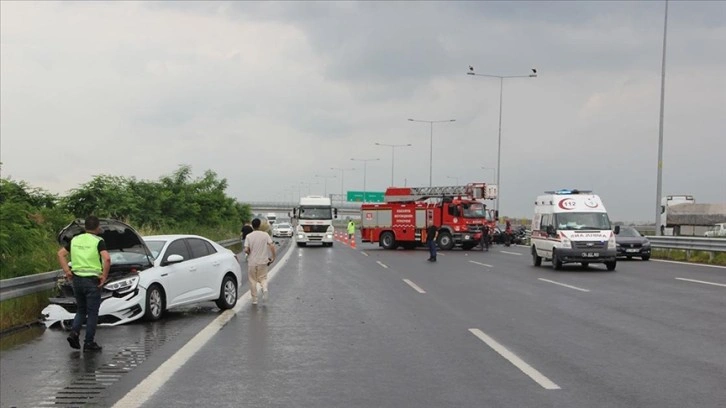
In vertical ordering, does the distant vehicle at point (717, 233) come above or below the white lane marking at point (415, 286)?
above

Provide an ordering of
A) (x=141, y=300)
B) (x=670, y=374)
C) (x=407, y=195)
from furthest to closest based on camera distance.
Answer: (x=407, y=195), (x=141, y=300), (x=670, y=374)

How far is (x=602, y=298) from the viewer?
15406 millimetres

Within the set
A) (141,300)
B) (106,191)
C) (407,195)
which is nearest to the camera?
(141,300)

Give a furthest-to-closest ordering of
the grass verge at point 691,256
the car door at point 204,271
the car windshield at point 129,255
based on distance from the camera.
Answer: the grass verge at point 691,256
the car door at point 204,271
the car windshield at point 129,255

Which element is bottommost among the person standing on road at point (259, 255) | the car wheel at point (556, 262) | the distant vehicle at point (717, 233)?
the car wheel at point (556, 262)

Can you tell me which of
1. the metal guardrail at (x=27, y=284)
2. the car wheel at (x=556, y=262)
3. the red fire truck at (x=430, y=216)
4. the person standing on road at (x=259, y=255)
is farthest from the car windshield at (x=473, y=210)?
the metal guardrail at (x=27, y=284)

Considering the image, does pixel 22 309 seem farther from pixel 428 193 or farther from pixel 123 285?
pixel 428 193

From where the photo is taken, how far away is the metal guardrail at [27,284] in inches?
430

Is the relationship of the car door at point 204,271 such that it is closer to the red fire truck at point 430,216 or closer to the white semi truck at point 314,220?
the red fire truck at point 430,216

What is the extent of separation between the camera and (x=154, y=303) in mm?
11805

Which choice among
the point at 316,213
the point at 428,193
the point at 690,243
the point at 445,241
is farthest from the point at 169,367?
the point at 428,193

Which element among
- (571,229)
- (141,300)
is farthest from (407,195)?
(141,300)

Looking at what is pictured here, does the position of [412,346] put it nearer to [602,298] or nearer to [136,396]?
[136,396]

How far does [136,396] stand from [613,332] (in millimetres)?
7077
